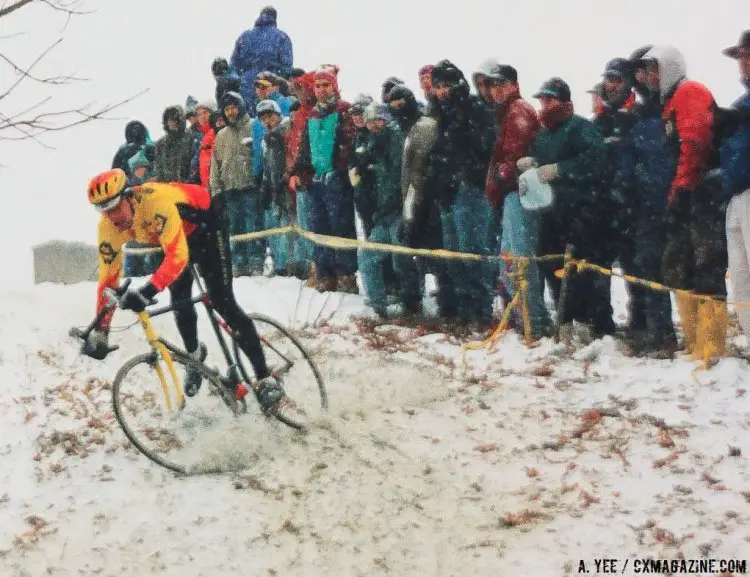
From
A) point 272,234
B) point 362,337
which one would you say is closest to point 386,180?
point 362,337

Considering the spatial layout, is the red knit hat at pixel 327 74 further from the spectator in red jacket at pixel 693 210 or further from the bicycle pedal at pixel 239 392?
the bicycle pedal at pixel 239 392

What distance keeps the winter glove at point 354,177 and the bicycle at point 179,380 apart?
3513 millimetres

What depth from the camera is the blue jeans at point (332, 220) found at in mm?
11445

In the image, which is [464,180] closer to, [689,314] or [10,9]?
[689,314]

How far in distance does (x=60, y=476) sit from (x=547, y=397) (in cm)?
389

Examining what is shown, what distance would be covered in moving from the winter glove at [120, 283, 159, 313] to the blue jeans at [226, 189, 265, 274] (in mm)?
7204

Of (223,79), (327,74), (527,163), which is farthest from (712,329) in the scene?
(223,79)

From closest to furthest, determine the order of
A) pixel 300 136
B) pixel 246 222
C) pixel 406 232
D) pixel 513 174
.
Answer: pixel 513 174 < pixel 406 232 < pixel 300 136 < pixel 246 222

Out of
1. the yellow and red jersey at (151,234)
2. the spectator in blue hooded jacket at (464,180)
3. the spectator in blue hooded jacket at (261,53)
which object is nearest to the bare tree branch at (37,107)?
the yellow and red jersey at (151,234)

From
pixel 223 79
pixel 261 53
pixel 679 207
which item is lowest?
pixel 679 207

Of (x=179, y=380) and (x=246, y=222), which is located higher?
(x=246, y=222)

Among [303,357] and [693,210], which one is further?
[303,357]

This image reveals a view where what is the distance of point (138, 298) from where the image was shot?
19.6 ft

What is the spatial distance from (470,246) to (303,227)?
3277 millimetres
